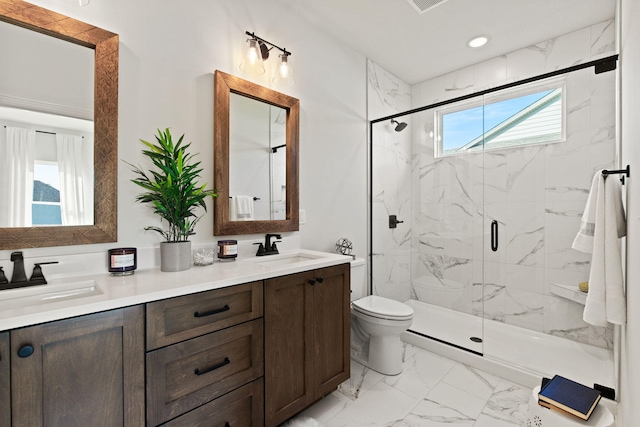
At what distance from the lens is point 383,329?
214 cm

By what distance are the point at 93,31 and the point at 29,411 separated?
5.05ft

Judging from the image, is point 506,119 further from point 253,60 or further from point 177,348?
point 177,348

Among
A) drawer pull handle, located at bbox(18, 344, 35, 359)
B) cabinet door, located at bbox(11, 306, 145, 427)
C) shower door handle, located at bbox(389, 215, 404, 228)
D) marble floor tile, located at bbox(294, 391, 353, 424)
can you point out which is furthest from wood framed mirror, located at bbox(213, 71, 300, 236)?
shower door handle, located at bbox(389, 215, 404, 228)

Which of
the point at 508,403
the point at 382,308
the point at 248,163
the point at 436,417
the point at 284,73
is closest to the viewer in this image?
the point at 436,417

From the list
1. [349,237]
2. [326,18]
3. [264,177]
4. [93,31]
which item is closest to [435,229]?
[349,237]

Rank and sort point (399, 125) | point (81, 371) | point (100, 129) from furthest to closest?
point (399, 125) < point (100, 129) < point (81, 371)

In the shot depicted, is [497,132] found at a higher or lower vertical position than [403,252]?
higher

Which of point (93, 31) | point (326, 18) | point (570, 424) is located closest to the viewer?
point (570, 424)

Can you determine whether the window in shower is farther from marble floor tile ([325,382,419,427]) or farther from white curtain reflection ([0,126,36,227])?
white curtain reflection ([0,126,36,227])

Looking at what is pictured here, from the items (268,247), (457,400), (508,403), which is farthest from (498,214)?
(268,247)

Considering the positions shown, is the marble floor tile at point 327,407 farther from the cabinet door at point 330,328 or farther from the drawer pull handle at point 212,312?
the drawer pull handle at point 212,312

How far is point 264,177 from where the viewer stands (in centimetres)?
209

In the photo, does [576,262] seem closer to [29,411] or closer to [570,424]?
[570,424]

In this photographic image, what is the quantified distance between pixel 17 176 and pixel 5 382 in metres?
0.84
